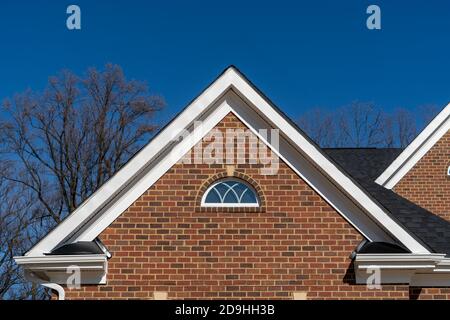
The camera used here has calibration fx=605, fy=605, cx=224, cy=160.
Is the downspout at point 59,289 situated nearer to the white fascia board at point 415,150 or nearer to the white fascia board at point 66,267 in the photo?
the white fascia board at point 66,267

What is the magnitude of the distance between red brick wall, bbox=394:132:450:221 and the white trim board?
25.9ft

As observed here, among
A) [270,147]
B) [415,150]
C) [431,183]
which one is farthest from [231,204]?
[415,150]

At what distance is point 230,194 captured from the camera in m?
10.8

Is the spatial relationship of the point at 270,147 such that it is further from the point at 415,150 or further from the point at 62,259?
the point at 415,150

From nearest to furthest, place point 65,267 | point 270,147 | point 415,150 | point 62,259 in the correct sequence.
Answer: point 62,259 < point 65,267 < point 270,147 < point 415,150

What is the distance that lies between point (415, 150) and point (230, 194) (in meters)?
9.37

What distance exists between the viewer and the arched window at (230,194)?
10.7 metres

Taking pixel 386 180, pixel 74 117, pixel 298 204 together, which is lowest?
pixel 298 204

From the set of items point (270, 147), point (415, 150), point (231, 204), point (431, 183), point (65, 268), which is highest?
point (415, 150)

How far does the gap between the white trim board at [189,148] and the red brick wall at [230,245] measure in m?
0.19

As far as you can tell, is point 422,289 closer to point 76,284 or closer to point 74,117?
point 76,284

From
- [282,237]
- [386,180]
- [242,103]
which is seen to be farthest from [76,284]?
[386,180]

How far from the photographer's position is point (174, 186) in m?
10.6
